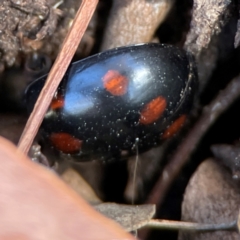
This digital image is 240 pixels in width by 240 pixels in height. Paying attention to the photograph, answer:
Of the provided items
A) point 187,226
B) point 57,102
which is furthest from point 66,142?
point 187,226

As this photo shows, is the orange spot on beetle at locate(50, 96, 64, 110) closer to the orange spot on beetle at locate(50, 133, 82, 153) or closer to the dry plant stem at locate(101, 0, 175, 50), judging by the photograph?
the orange spot on beetle at locate(50, 133, 82, 153)

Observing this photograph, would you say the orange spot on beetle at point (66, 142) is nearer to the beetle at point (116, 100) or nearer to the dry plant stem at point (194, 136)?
the beetle at point (116, 100)

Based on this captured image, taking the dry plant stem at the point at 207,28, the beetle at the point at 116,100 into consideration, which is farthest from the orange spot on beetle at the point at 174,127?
the dry plant stem at the point at 207,28

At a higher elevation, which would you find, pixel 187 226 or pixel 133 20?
pixel 133 20

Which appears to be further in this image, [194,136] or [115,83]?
[194,136]

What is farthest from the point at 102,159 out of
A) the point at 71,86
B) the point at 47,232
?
the point at 47,232

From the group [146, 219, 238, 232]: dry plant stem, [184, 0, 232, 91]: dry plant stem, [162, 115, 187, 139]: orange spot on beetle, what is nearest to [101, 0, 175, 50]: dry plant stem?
[184, 0, 232, 91]: dry plant stem

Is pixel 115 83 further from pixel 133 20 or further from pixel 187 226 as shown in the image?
pixel 187 226

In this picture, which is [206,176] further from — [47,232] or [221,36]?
[47,232]

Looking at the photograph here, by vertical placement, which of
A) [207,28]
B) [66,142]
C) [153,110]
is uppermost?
[207,28]
